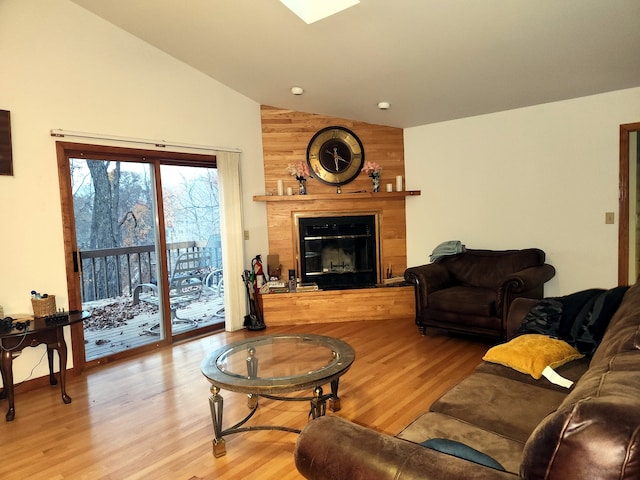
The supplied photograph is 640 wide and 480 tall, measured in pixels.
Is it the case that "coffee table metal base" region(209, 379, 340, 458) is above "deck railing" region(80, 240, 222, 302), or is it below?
below

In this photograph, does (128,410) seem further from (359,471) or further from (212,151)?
(212,151)

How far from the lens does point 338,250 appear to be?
5328 millimetres

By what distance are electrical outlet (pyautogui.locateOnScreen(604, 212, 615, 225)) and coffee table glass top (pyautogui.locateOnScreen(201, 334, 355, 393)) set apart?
10.1ft

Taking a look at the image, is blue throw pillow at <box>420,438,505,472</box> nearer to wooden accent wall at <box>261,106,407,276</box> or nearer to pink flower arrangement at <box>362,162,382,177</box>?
wooden accent wall at <box>261,106,407,276</box>

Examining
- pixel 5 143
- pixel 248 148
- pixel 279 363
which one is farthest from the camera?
pixel 248 148

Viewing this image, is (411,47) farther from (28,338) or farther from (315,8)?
(28,338)

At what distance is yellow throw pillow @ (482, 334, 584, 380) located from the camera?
2.06 metres

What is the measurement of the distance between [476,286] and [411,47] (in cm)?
248

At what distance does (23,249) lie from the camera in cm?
322

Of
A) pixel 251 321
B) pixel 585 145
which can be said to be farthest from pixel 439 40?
pixel 251 321

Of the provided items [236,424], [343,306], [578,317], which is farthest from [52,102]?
[578,317]

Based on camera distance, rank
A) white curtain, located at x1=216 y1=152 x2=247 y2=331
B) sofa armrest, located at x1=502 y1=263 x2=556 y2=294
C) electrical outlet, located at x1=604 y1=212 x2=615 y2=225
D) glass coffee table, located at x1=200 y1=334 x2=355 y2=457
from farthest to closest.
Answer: white curtain, located at x1=216 y1=152 x2=247 y2=331
electrical outlet, located at x1=604 y1=212 x2=615 y2=225
sofa armrest, located at x1=502 y1=263 x2=556 y2=294
glass coffee table, located at x1=200 y1=334 x2=355 y2=457

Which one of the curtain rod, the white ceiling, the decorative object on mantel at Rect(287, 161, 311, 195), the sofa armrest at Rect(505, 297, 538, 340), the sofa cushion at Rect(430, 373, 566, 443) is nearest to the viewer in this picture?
the sofa cushion at Rect(430, 373, 566, 443)

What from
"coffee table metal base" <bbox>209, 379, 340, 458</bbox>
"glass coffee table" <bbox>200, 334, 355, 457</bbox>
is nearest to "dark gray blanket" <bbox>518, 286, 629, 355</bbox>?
"glass coffee table" <bbox>200, 334, 355, 457</bbox>
